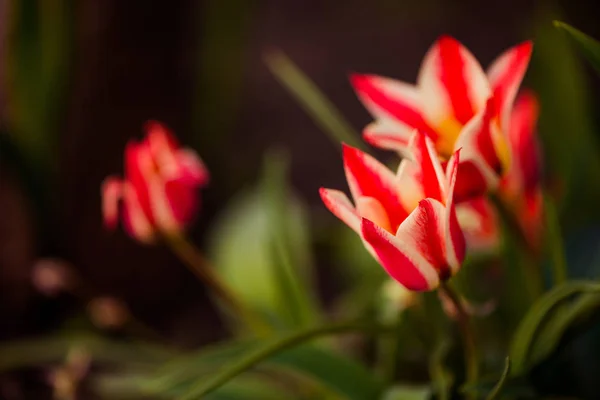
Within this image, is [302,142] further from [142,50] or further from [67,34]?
[67,34]

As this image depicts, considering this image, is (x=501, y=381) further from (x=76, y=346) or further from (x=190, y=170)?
(x=76, y=346)

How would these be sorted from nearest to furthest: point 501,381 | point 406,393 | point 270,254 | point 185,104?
point 501,381, point 406,393, point 270,254, point 185,104

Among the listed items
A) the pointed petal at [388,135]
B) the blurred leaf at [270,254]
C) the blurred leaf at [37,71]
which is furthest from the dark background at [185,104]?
the pointed petal at [388,135]

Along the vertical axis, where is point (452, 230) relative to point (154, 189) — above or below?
below

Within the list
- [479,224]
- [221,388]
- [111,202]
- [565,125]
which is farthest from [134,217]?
[565,125]

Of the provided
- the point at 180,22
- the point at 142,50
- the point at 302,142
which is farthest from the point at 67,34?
the point at 302,142

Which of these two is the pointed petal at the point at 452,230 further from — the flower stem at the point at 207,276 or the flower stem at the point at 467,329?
the flower stem at the point at 207,276
